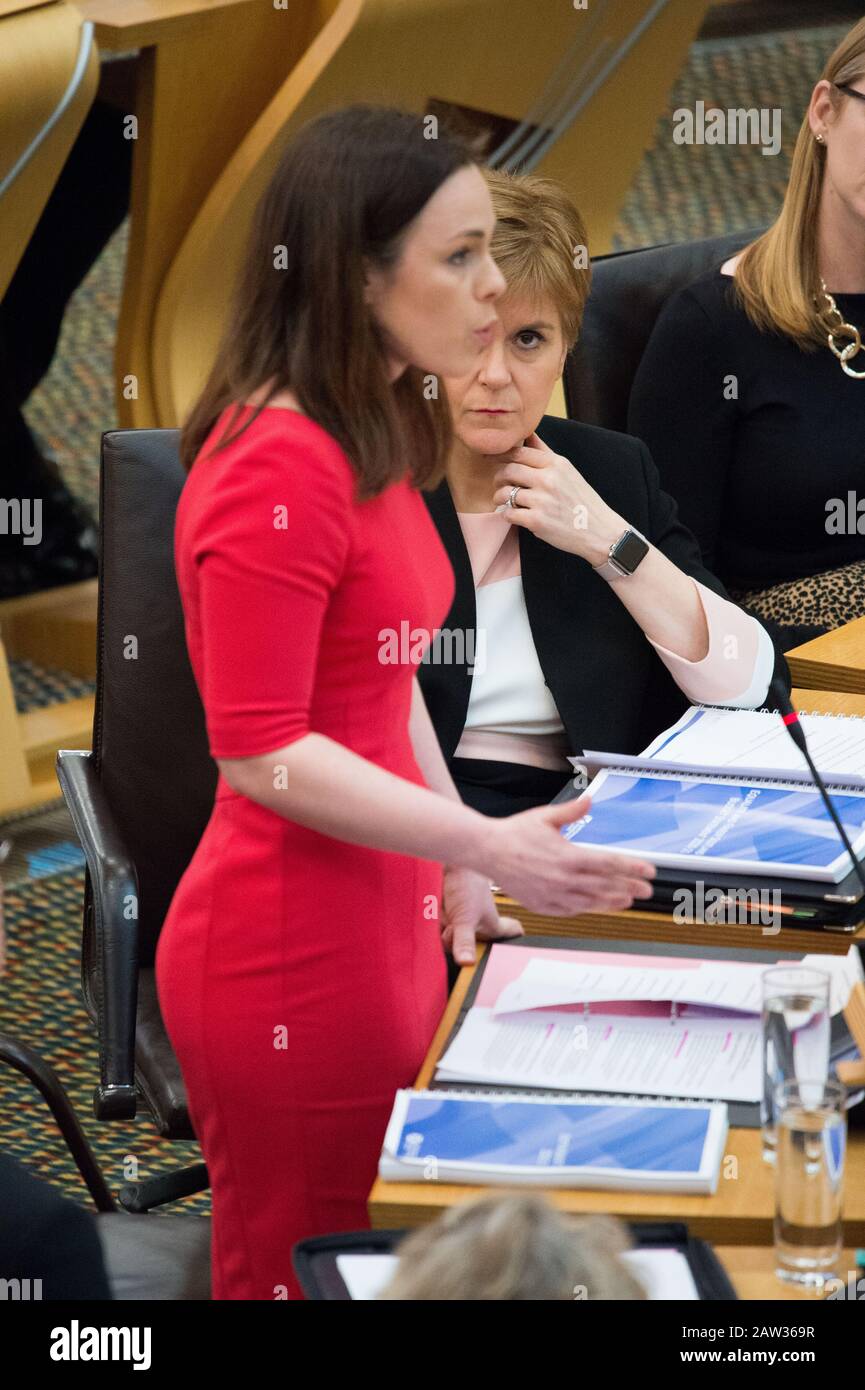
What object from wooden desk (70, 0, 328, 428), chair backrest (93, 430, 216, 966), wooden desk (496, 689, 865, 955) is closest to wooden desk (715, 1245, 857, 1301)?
wooden desk (496, 689, 865, 955)

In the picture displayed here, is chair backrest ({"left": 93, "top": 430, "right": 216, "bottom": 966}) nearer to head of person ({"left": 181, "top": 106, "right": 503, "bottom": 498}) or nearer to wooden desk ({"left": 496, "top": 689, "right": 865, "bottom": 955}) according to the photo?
wooden desk ({"left": 496, "top": 689, "right": 865, "bottom": 955})

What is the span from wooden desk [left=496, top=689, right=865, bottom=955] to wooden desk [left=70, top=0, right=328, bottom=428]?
7.11ft

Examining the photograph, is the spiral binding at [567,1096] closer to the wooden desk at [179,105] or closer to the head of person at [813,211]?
the head of person at [813,211]

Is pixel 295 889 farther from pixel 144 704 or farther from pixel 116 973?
pixel 144 704

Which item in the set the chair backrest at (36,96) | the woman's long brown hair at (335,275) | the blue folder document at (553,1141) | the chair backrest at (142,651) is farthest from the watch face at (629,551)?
the chair backrest at (36,96)

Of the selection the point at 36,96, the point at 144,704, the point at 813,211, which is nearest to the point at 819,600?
the point at 813,211

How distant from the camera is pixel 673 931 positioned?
176 centimetres

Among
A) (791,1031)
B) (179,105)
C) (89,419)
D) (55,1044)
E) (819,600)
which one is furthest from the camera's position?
(89,419)

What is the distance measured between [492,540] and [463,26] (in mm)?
1892

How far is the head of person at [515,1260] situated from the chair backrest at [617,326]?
6.94 ft

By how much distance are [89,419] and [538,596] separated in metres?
3.22
